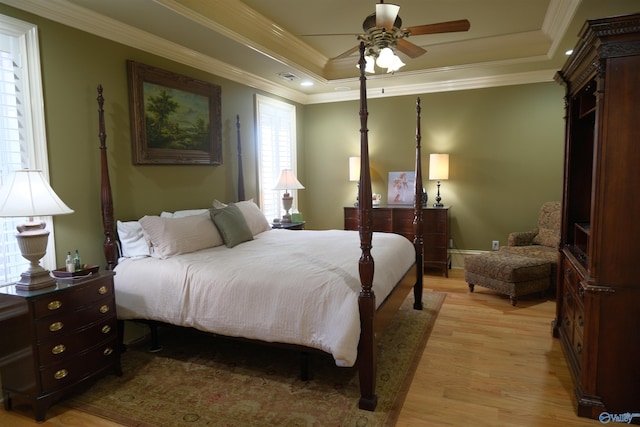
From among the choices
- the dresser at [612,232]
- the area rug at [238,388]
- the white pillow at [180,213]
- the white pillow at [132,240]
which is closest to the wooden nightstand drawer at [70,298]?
the white pillow at [132,240]

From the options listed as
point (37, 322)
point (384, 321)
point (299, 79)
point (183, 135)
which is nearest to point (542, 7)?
point (299, 79)

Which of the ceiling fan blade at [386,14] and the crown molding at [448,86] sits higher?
the crown molding at [448,86]

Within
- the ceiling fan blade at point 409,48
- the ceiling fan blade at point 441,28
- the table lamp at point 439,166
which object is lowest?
the table lamp at point 439,166

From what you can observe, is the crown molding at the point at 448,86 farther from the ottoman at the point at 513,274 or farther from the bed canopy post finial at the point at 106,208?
the bed canopy post finial at the point at 106,208

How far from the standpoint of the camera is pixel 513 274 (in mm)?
4148

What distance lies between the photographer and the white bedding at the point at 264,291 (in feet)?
7.76

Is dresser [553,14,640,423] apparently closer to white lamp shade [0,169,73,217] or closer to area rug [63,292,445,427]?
area rug [63,292,445,427]

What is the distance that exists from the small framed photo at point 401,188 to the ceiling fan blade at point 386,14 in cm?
334

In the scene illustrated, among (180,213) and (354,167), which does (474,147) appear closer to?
(354,167)

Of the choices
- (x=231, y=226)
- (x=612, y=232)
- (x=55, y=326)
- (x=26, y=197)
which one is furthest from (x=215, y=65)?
(x=612, y=232)

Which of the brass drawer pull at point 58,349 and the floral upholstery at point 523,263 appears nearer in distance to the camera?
the brass drawer pull at point 58,349

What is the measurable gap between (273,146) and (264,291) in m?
3.46

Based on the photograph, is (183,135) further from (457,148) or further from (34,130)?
(457,148)

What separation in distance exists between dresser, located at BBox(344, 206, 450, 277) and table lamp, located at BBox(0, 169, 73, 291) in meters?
3.71
